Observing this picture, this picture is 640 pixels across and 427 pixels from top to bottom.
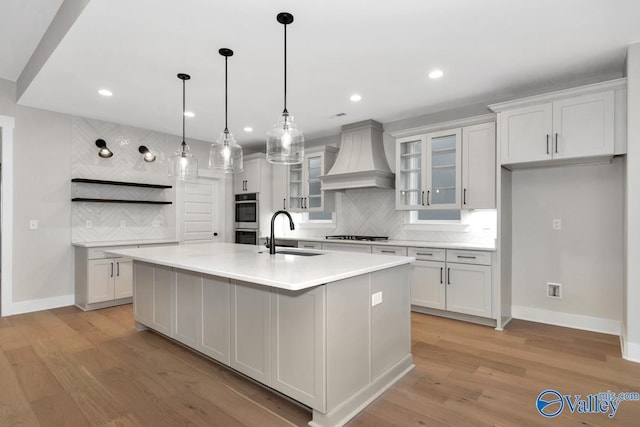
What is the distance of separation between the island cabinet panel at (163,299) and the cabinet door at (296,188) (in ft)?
9.55

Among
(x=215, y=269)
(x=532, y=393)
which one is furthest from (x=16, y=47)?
(x=532, y=393)

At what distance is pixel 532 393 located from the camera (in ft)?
7.55

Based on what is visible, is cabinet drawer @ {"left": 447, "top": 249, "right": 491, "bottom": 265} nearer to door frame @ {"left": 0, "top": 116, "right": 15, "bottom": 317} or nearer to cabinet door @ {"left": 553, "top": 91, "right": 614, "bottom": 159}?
cabinet door @ {"left": 553, "top": 91, "right": 614, "bottom": 159}

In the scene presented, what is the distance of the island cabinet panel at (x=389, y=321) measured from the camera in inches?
91.4

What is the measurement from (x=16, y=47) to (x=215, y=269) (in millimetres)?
3374

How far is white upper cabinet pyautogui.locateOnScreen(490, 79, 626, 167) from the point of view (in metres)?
3.03

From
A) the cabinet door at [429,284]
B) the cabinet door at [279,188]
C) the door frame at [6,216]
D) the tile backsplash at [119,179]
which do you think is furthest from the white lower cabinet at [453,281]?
the door frame at [6,216]

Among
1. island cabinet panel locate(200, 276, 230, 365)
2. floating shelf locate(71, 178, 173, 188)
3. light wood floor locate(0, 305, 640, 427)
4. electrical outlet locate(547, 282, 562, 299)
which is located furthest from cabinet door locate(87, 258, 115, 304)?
electrical outlet locate(547, 282, 562, 299)

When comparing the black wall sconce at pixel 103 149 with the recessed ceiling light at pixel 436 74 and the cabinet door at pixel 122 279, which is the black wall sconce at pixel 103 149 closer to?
the cabinet door at pixel 122 279

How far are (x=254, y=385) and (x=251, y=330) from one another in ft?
1.46

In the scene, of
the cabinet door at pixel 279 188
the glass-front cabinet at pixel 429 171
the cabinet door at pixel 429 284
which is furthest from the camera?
the cabinet door at pixel 279 188

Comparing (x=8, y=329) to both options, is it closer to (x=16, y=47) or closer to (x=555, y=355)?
(x=16, y=47)

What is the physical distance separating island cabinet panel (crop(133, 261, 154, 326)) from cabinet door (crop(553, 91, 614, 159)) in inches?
167

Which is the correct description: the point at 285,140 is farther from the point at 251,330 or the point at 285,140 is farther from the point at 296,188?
the point at 296,188
